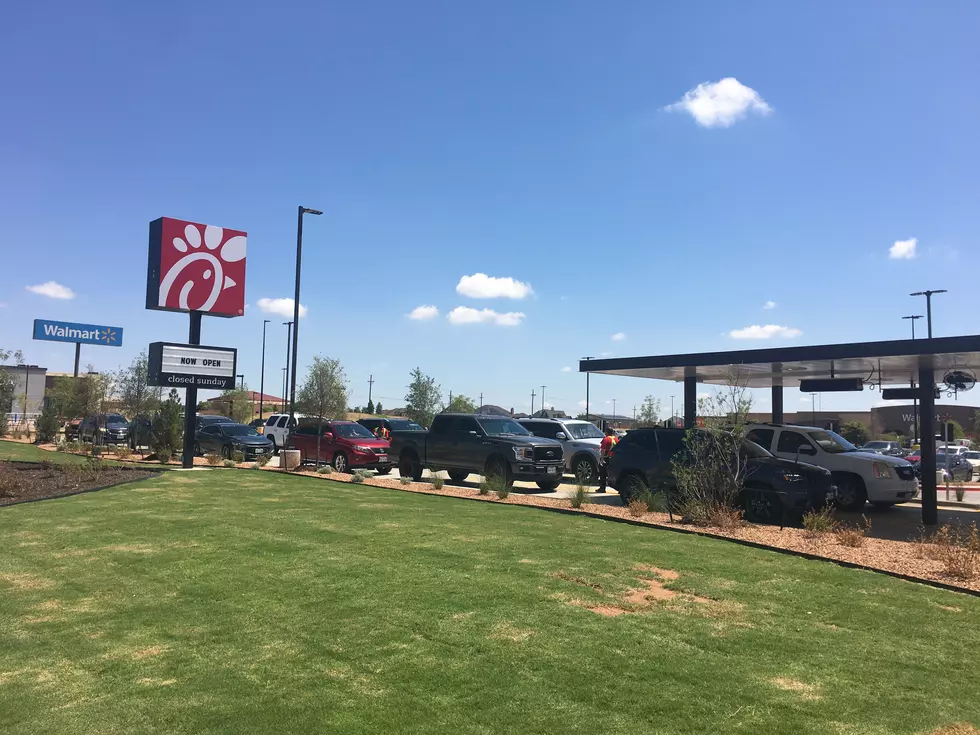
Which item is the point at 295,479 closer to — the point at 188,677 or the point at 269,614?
the point at 269,614

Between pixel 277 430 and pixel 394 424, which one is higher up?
pixel 394 424

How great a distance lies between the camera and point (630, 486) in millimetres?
14781

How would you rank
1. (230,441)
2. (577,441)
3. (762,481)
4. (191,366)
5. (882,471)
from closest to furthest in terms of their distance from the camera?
(762,481) → (882,471) → (577,441) → (191,366) → (230,441)

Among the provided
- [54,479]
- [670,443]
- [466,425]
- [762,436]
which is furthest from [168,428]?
[762,436]

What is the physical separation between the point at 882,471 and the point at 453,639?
13433 mm

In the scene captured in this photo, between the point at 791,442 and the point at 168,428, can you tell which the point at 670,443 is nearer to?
the point at 791,442

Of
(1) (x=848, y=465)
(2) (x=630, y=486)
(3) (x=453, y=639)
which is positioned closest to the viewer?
(3) (x=453, y=639)

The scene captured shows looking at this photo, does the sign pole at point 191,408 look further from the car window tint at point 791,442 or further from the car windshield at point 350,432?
the car window tint at point 791,442

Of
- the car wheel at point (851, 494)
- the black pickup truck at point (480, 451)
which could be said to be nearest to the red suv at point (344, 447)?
the black pickup truck at point (480, 451)

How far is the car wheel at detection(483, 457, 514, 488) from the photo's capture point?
17.8 m

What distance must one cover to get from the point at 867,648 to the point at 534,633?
104 inches

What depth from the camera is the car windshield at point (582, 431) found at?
22250mm

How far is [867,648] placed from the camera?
5.47m

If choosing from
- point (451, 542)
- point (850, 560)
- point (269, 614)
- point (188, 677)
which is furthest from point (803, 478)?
point (188, 677)
